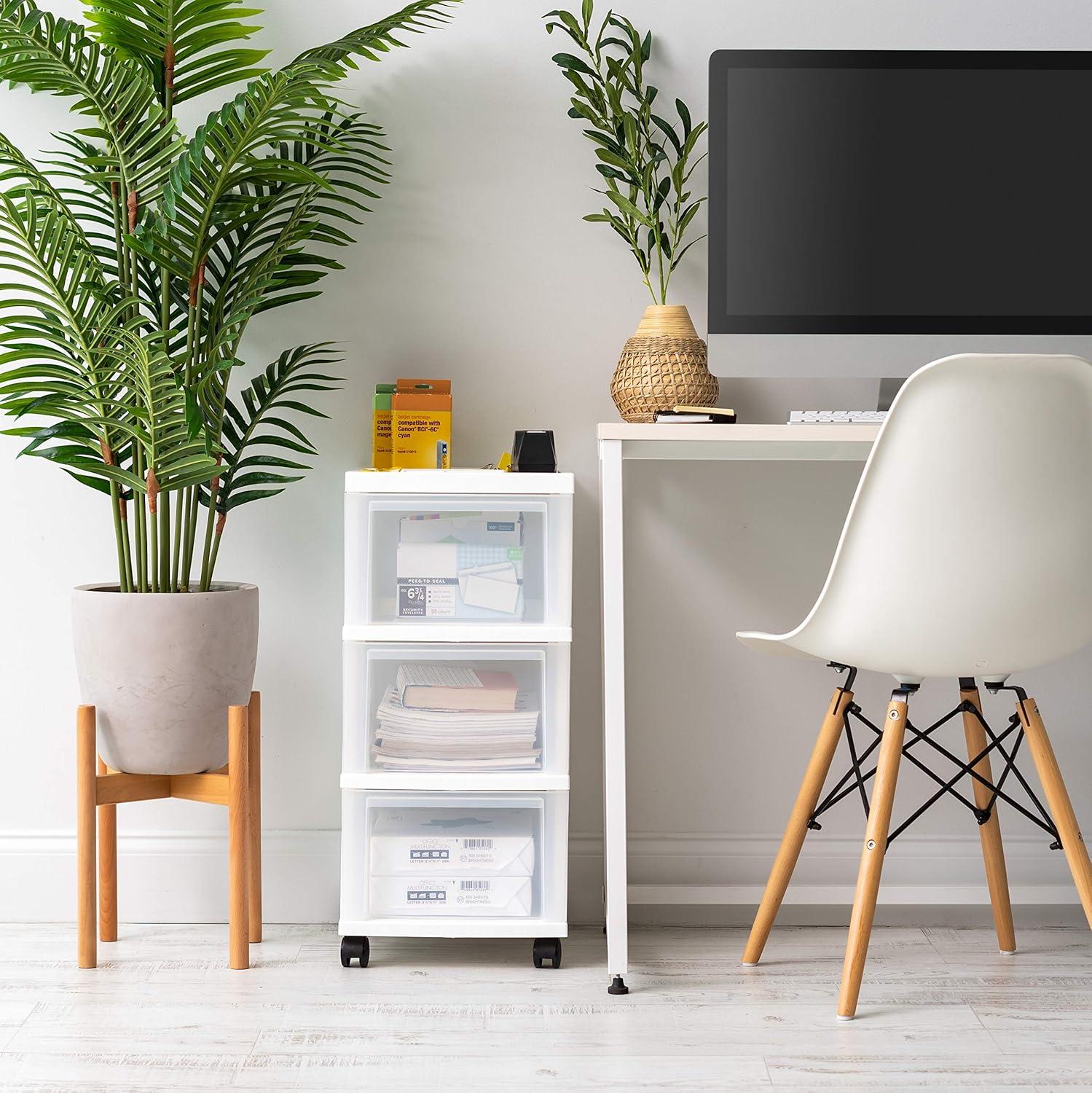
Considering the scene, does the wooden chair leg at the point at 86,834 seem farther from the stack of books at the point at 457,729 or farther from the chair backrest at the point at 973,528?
the chair backrest at the point at 973,528

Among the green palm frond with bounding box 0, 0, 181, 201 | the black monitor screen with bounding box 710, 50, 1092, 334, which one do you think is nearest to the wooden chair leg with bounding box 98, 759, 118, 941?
the green palm frond with bounding box 0, 0, 181, 201

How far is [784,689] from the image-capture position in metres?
1.95

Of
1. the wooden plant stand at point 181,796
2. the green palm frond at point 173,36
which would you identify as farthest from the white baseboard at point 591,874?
the green palm frond at point 173,36

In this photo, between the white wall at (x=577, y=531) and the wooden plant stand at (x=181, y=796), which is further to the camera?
the white wall at (x=577, y=531)

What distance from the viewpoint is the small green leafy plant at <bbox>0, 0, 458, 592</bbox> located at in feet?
5.22

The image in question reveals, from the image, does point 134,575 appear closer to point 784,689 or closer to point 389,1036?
point 389,1036

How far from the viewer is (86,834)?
1.65 m

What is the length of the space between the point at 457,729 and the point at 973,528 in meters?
0.78

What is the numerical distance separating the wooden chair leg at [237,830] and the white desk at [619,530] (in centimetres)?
54

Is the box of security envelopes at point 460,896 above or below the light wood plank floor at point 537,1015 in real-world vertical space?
above

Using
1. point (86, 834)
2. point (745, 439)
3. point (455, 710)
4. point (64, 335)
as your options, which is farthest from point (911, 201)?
point (86, 834)

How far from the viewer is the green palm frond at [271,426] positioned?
1744 mm

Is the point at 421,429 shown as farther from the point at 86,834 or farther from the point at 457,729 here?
the point at 86,834

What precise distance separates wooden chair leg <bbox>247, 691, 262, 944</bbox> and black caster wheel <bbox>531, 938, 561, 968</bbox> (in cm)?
45
